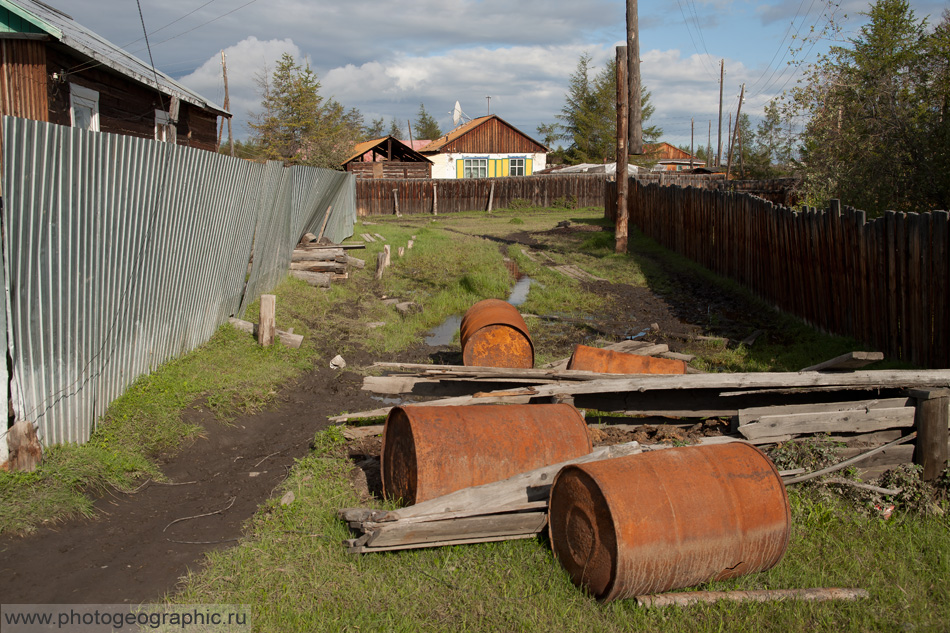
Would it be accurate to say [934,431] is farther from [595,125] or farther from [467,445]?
[595,125]

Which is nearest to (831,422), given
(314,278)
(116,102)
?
(314,278)

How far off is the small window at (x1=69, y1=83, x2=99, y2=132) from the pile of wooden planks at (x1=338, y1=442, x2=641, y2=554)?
9.22 metres

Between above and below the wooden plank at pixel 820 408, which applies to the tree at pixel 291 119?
above

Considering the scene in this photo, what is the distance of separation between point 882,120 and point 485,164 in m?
37.0

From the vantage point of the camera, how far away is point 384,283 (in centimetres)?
1325

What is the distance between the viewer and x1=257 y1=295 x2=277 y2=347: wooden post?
761 cm

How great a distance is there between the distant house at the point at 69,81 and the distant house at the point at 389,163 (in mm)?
25345

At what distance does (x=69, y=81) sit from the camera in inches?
401

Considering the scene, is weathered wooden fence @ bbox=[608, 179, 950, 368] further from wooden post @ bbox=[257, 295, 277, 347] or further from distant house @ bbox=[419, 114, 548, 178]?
distant house @ bbox=[419, 114, 548, 178]

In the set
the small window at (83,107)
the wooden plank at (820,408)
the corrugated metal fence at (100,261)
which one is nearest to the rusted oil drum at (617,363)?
the wooden plank at (820,408)

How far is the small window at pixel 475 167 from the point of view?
48.9 m

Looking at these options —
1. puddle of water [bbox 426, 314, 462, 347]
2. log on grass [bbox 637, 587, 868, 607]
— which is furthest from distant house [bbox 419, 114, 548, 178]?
log on grass [bbox 637, 587, 868, 607]

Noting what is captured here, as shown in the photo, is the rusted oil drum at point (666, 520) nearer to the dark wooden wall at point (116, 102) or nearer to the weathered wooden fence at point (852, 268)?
the weathered wooden fence at point (852, 268)

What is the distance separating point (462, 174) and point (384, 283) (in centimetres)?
3711
